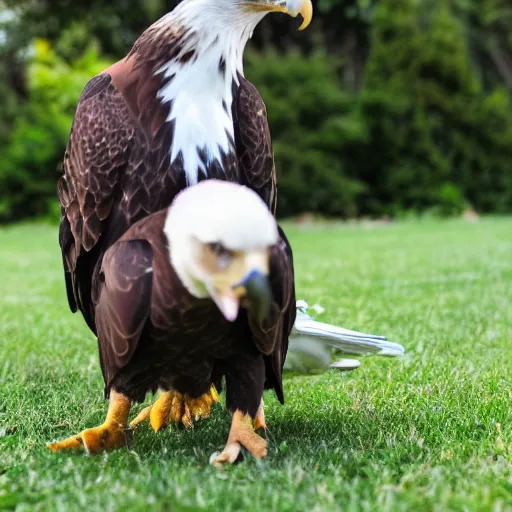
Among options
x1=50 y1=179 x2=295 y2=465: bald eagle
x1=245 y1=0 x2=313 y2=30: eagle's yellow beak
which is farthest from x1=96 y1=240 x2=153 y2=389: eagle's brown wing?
x1=245 y1=0 x2=313 y2=30: eagle's yellow beak

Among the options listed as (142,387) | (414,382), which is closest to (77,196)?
(142,387)

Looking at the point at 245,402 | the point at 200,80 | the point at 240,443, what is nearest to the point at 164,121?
the point at 200,80

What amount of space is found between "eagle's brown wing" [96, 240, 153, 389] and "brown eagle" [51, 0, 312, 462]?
0.12 m

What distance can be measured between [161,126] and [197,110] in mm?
128

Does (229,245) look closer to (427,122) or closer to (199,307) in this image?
(199,307)

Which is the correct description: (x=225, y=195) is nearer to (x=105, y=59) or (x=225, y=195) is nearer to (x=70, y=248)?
(x=70, y=248)

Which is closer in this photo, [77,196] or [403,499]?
[403,499]

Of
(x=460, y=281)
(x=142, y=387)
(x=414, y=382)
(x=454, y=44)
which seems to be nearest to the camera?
(x=142, y=387)

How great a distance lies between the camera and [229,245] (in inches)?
76.7

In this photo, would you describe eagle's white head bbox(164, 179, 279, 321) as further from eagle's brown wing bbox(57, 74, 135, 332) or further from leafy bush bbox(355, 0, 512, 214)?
leafy bush bbox(355, 0, 512, 214)

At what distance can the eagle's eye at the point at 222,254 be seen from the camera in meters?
1.97

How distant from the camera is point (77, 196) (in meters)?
2.69

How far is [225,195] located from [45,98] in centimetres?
1939

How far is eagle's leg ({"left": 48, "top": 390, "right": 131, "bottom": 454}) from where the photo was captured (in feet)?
8.15
